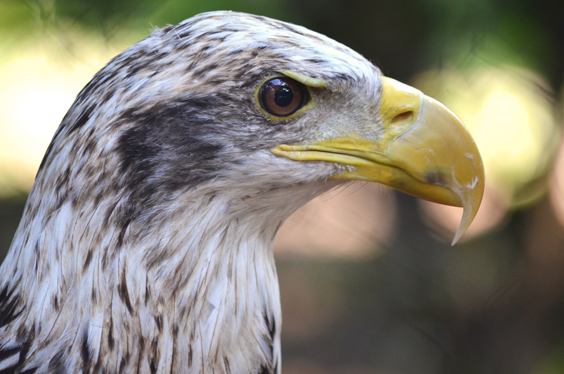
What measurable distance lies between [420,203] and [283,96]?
2.59 meters

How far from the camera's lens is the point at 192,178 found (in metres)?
1.33

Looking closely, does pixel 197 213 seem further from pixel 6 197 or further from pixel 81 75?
pixel 6 197

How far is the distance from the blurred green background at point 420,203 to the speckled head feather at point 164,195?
124cm

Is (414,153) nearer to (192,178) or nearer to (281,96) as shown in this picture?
(281,96)

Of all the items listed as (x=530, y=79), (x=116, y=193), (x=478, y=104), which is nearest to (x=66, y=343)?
(x=116, y=193)

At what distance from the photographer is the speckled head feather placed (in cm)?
128

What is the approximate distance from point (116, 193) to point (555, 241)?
3.08m

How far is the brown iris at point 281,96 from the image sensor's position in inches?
52.2

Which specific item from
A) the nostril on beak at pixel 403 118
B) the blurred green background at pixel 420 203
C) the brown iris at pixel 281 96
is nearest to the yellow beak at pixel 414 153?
the nostril on beak at pixel 403 118

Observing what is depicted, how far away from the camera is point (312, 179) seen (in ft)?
4.68

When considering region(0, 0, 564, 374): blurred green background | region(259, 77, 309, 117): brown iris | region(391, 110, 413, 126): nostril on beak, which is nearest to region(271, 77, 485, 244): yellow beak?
region(391, 110, 413, 126): nostril on beak

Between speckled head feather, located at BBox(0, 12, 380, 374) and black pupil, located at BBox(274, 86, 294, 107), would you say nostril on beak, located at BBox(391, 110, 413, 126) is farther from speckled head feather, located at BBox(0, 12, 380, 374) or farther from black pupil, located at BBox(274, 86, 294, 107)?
black pupil, located at BBox(274, 86, 294, 107)

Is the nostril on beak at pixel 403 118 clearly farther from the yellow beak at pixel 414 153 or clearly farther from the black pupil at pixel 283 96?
the black pupil at pixel 283 96

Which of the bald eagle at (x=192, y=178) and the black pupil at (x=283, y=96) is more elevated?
the black pupil at (x=283, y=96)
